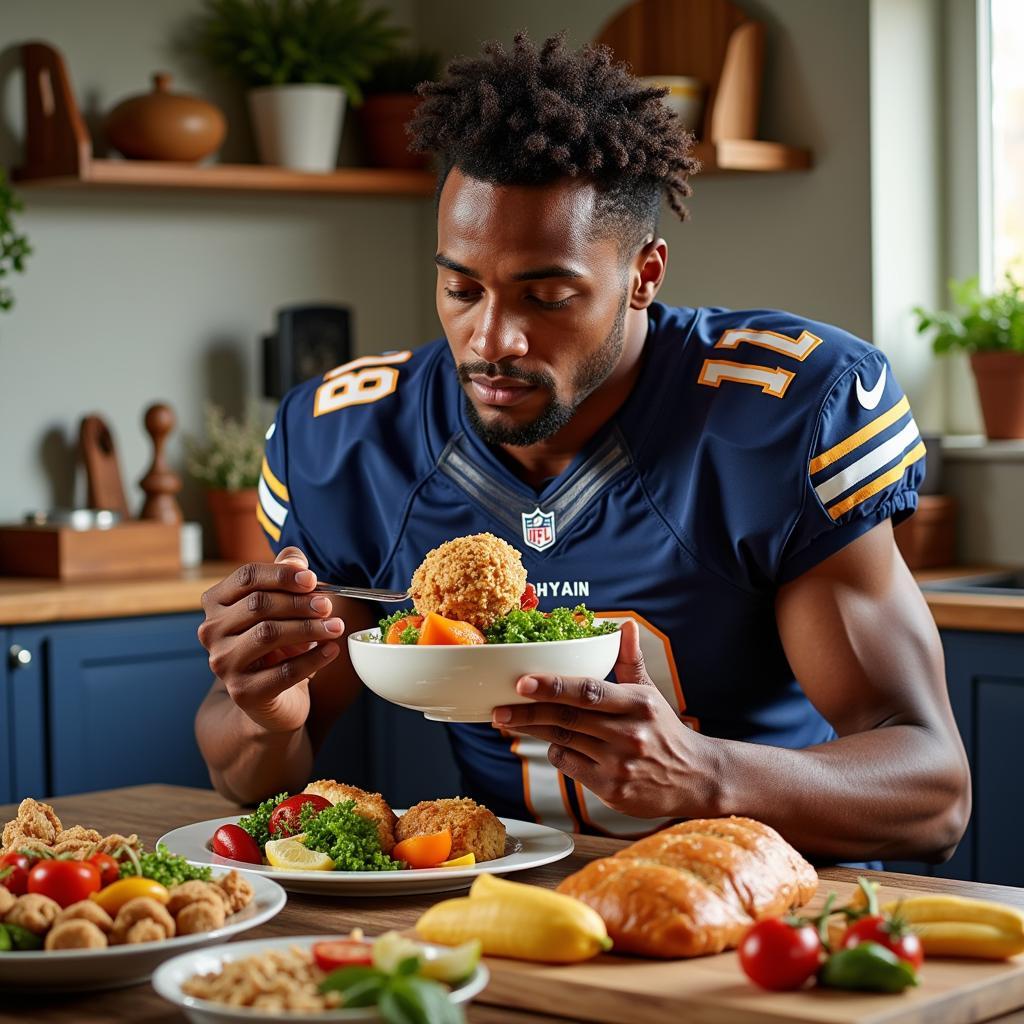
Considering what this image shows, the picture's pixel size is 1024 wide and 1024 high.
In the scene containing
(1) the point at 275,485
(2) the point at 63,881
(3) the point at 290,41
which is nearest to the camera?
(2) the point at 63,881

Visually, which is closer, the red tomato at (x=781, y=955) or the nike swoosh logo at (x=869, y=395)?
the red tomato at (x=781, y=955)

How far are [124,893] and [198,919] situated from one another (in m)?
0.06

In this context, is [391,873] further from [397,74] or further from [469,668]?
[397,74]

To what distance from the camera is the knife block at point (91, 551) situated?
3426mm

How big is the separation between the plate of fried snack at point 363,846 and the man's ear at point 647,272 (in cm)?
74

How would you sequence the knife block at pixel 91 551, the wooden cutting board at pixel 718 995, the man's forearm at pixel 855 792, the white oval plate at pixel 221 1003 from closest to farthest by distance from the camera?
the white oval plate at pixel 221 1003 → the wooden cutting board at pixel 718 995 → the man's forearm at pixel 855 792 → the knife block at pixel 91 551

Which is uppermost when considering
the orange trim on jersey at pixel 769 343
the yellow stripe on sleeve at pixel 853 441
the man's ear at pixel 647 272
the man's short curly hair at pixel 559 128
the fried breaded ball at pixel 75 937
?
the man's short curly hair at pixel 559 128

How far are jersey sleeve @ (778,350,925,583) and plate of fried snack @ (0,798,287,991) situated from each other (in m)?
0.76

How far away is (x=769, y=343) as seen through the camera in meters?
1.96

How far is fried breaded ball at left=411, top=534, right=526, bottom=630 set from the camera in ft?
4.84

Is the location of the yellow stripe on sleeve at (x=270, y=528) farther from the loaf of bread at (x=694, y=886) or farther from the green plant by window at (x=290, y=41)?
→ the green plant by window at (x=290, y=41)

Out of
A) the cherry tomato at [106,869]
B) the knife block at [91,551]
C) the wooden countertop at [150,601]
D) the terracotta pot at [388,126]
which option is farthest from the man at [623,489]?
the terracotta pot at [388,126]

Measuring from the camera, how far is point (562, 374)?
187 cm

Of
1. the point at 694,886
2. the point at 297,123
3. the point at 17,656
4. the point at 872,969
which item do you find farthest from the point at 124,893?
the point at 297,123
